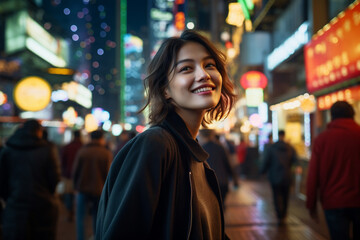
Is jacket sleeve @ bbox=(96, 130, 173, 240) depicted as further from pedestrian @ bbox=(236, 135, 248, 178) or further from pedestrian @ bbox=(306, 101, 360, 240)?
pedestrian @ bbox=(236, 135, 248, 178)

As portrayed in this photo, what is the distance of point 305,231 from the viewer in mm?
6520

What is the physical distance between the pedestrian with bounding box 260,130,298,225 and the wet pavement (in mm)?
377

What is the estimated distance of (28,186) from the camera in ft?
13.0

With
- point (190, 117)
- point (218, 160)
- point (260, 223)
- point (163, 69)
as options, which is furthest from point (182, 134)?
point (260, 223)

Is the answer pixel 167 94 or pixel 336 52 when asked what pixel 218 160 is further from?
pixel 167 94

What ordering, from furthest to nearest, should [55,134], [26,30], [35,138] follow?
1. [55,134]
2. [26,30]
3. [35,138]

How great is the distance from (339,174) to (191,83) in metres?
2.76

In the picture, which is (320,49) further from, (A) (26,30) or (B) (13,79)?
(A) (26,30)

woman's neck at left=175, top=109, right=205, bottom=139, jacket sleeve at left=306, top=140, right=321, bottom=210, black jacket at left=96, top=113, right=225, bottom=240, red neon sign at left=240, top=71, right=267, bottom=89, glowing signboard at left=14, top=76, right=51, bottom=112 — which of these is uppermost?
red neon sign at left=240, top=71, right=267, bottom=89

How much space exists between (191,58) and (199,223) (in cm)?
82

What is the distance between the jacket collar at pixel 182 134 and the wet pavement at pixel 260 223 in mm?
3996

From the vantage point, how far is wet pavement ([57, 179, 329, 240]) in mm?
6227

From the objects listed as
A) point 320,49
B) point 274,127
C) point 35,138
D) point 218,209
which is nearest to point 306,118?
point 274,127

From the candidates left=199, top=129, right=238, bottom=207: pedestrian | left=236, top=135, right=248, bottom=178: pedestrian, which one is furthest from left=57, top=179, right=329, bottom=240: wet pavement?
left=236, top=135, right=248, bottom=178: pedestrian
